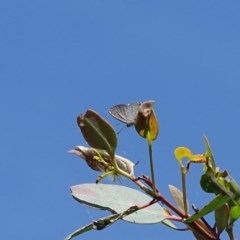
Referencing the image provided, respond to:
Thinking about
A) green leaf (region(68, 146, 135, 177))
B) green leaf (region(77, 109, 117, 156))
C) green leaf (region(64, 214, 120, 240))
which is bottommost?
green leaf (region(64, 214, 120, 240))

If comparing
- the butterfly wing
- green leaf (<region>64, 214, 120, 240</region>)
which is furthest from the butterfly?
green leaf (<region>64, 214, 120, 240</region>)

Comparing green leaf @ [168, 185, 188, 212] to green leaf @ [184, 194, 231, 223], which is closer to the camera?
green leaf @ [184, 194, 231, 223]

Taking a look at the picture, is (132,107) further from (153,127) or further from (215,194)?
(215,194)

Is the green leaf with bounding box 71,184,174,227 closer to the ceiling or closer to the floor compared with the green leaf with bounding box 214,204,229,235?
closer to the ceiling

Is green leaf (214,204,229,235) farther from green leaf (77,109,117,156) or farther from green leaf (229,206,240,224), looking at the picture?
green leaf (77,109,117,156)

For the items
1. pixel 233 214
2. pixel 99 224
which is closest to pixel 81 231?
pixel 99 224

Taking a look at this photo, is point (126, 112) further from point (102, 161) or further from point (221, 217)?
point (221, 217)

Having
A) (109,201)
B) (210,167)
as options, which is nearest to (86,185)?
(109,201)
